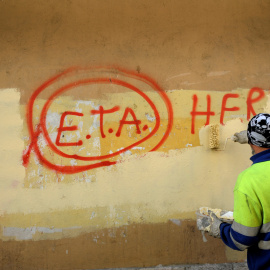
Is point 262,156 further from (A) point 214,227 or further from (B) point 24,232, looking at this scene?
(B) point 24,232

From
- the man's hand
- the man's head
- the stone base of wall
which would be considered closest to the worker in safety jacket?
the man's head

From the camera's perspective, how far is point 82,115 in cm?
336

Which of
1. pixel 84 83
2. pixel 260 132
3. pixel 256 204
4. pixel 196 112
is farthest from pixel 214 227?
pixel 84 83

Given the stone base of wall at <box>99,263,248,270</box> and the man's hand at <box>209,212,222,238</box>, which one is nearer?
the man's hand at <box>209,212,222,238</box>

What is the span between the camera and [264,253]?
74.4 inches

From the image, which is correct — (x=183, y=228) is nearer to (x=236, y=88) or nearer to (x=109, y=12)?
(x=236, y=88)

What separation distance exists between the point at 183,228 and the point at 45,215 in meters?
1.45

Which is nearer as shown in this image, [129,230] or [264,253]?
[264,253]

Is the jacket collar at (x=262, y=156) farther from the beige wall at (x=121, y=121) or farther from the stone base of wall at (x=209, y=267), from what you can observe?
the stone base of wall at (x=209, y=267)

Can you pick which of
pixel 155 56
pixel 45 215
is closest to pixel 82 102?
pixel 155 56

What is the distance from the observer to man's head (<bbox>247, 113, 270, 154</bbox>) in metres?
1.91

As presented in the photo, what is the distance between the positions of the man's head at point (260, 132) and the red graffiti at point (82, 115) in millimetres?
1513

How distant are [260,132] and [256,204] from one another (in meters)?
0.42

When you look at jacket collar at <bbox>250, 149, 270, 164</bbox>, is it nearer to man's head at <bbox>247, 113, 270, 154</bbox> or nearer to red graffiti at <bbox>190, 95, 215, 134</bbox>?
man's head at <bbox>247, 113, 270, 154</bbox>
